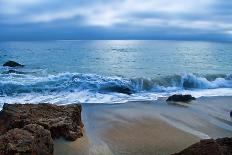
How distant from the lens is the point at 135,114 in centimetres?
1108

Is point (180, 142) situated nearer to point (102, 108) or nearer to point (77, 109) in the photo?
point (77, 109)

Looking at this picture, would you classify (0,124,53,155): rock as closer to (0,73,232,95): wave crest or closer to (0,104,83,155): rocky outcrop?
(0,104,83,155): rocky outcrop

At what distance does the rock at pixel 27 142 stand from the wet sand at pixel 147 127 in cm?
101

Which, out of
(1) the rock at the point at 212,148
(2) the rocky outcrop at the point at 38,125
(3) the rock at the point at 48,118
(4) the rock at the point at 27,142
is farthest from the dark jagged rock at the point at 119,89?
(1) the rock at the point at 212,148

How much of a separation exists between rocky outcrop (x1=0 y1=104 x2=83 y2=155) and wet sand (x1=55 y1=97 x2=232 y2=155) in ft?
0.99

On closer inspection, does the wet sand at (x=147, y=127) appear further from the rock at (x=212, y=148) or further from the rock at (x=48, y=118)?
the rock at (x=212, y=148)

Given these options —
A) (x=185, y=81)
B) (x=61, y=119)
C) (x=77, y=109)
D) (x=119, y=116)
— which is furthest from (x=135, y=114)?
(x=185, y=81)

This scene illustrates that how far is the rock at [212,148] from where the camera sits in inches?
216

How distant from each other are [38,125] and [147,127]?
147 inches

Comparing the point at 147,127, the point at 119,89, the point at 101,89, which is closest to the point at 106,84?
the point at 101,89

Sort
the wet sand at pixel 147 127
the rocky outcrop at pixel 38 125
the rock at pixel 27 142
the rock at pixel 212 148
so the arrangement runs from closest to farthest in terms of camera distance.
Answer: the rock at pixel 212 148 → the rock at pixel 27 142 → the rocky outcrop at pixel 38 125 → the wet sand at pixel 147 127

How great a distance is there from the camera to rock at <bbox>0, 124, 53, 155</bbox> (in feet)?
18.6

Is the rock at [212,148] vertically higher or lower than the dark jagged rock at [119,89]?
higher

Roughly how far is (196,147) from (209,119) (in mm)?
5217
